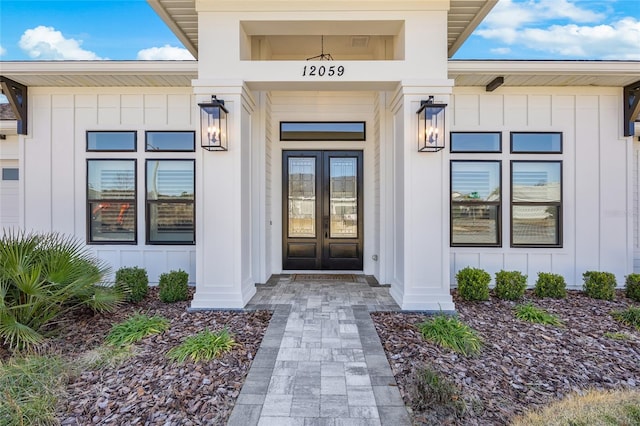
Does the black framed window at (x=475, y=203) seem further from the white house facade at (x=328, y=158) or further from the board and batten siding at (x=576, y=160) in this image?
the board and batten siding at (x=576, y=160)

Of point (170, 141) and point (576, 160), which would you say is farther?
point (170, 141)

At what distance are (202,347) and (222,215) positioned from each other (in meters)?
1.76

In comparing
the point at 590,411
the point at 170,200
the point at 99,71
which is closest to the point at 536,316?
the point at 590,411

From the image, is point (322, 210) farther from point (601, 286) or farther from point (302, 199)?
point (601, 286)

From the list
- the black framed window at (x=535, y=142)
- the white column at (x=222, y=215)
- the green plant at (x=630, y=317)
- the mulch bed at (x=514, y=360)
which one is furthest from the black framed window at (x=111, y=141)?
the green plant at (x=630, y=317)

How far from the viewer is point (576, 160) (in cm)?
542

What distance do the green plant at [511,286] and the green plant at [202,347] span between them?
3736mm

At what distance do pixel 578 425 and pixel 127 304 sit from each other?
4887 mm

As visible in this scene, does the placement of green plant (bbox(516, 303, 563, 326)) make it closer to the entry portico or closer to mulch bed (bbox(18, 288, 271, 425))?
the entry portico

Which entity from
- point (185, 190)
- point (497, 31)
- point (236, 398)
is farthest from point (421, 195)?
point (497, 31)

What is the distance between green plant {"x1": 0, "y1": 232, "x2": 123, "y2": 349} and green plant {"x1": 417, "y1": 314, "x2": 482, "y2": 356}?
343 centimetres

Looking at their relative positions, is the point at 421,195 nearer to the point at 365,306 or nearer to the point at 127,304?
the point at 365,306

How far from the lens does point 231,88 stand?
14.0 feet

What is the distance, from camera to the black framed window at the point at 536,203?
549 centimetres
